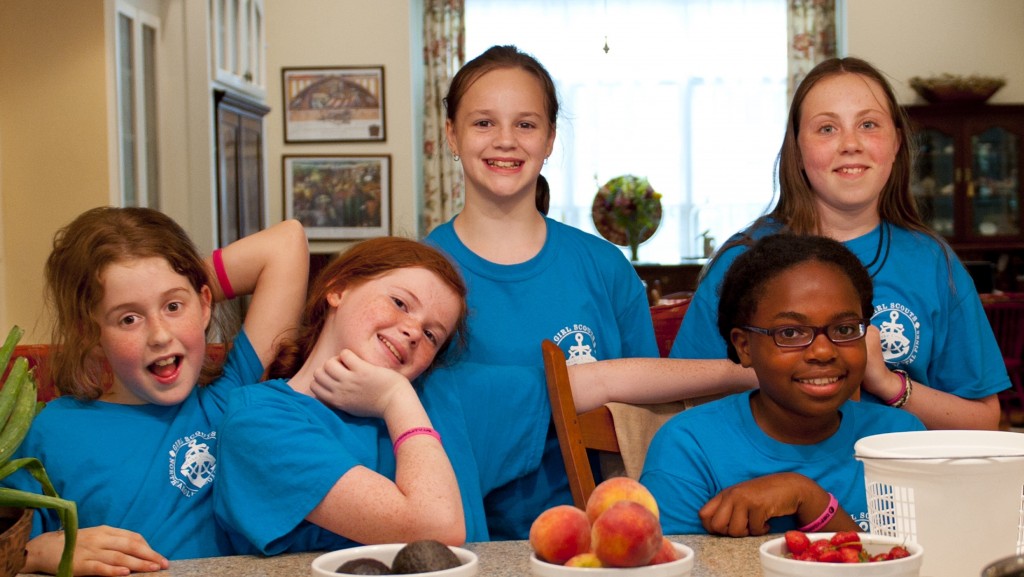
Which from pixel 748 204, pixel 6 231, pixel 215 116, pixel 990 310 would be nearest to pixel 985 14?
pixel 748 204

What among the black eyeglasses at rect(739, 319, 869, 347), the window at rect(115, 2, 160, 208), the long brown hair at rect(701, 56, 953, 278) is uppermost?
the window at rect(115, 2, 160, 208)

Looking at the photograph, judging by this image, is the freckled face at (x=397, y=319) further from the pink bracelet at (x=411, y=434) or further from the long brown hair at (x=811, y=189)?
the long brown hair at (x=811, y=189)

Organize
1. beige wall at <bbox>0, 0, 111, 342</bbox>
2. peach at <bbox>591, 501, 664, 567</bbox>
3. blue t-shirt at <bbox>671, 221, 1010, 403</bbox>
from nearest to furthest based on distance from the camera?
peach at <bbox>591, 501, 664, 567</bbox> < blue t-shirt at <bbox>671, 221, 1010, 403</bbox> < beige wall at <bbox>0, 0, 111, 342</bbox>

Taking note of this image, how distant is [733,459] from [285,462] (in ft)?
2.07

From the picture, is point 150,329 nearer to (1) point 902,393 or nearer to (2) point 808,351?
(2) point 808,351

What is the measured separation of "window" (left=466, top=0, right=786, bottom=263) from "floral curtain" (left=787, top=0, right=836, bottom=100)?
14 cm

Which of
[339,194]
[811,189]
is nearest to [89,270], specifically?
[811,189]

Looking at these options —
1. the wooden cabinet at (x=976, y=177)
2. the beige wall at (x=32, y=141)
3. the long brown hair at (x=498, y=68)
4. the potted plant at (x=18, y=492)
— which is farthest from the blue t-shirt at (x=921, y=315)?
the wooden cabinet at (x=976, y=177)

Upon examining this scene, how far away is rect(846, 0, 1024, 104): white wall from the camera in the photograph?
8.32 metres

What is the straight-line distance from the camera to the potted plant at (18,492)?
3.37 ft

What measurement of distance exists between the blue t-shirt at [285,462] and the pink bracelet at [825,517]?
1.46 ft

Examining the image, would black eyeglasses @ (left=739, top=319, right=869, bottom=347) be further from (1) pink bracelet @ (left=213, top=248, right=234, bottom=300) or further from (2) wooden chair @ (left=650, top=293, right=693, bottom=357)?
(2) wooden chair @ (left=650, top=293, right=693, bottom=357)

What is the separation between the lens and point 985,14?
330 inches

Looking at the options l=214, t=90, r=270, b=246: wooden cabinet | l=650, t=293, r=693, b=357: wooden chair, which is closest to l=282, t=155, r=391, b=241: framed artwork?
l=214, t=90, r=270, b=246: wooden cabinet
